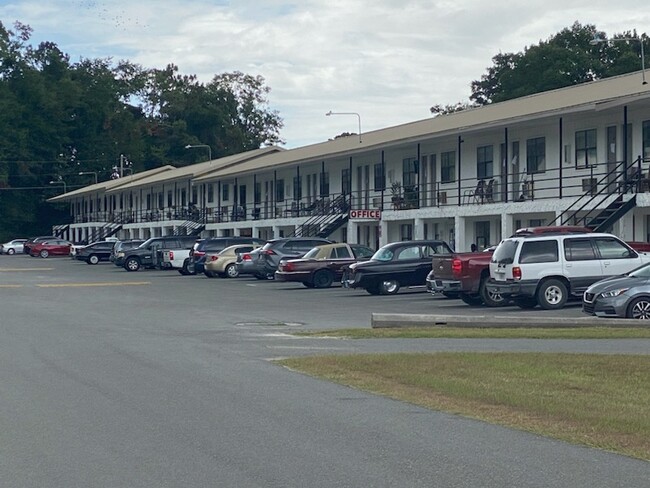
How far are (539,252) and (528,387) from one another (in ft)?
44.2

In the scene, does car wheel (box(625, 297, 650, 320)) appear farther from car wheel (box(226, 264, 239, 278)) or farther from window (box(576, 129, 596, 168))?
car wheel (box(226, 264, 239, 278))

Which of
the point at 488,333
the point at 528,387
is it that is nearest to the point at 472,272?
the point at 488,333

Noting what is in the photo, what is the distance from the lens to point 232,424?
11.5 m

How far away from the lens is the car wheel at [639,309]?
2345 cm

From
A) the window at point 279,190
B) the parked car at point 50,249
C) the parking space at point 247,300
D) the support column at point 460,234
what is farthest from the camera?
the parked car at point 50,249

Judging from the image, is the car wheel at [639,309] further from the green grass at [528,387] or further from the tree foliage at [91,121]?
the tree foliage at [91,121]

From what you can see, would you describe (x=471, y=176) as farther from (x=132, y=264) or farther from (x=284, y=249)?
(x=132, y=264)

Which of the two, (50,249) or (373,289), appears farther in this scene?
(50,249)

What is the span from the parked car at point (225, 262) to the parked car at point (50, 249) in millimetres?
44411

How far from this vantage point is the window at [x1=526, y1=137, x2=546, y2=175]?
42531mm

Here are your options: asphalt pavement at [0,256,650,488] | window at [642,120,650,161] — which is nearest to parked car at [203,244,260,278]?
window at [642,120,650,161]

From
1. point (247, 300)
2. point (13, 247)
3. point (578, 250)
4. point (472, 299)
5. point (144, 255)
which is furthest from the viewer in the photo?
point (13, 247)

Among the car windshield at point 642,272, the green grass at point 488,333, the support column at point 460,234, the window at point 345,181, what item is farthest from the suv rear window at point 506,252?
the window at point 345,181

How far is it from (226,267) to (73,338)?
28.5 metres
